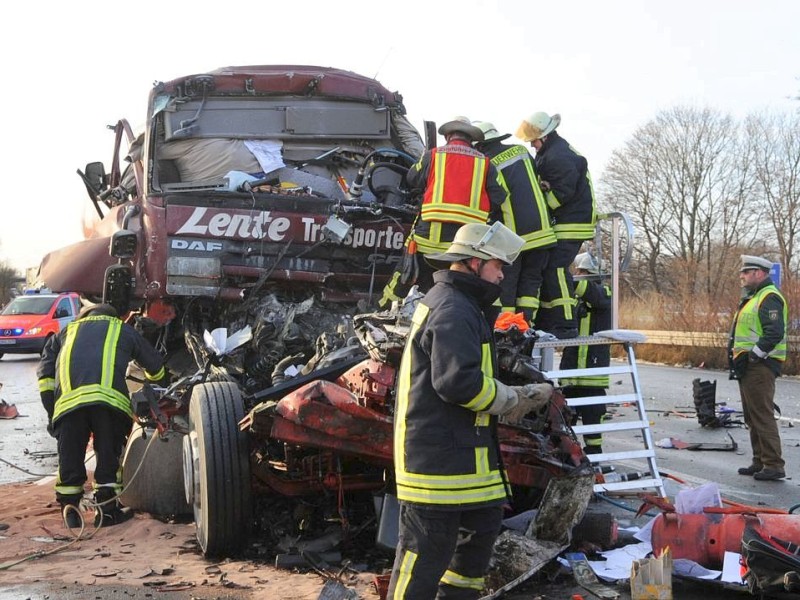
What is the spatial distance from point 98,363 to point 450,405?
3.43 m

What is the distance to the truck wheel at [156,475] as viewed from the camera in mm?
5863

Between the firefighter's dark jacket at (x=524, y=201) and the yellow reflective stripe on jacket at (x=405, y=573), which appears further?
the firefighter's dark jacket at (x=524, y=201)

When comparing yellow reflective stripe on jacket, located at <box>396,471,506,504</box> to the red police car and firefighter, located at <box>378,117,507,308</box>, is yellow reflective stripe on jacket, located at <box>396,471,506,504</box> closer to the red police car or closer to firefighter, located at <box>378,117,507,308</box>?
firefighter, located at <box>378,117,507,308</box>

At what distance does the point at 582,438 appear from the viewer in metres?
7.38

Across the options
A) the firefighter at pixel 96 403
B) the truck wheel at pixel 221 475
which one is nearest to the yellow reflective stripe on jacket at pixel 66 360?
the firefighter at pixel 96 403

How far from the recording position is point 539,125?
659 centimetres

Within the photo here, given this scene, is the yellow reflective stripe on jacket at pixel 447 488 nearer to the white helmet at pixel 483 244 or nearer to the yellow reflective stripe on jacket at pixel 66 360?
the white helmet at pixel 483 244

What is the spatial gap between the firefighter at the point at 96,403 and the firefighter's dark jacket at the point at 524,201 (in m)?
2.61

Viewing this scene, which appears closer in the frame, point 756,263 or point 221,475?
point 221,475

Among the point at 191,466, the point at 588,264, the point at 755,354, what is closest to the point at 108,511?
the point at 191,466

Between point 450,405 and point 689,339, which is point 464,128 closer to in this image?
point 450,405

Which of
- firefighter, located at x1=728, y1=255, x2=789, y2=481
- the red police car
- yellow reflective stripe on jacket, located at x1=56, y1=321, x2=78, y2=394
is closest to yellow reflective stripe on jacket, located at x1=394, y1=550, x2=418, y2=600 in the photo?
yellow reflective stripe on jacket, located at x1=56, y1=321, x2=78, y2=394

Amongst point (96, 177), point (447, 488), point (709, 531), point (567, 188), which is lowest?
point (709, 531)

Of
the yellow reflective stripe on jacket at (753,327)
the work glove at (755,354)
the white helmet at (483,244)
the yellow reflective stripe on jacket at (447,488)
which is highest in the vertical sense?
the white helmet at (483,244)
